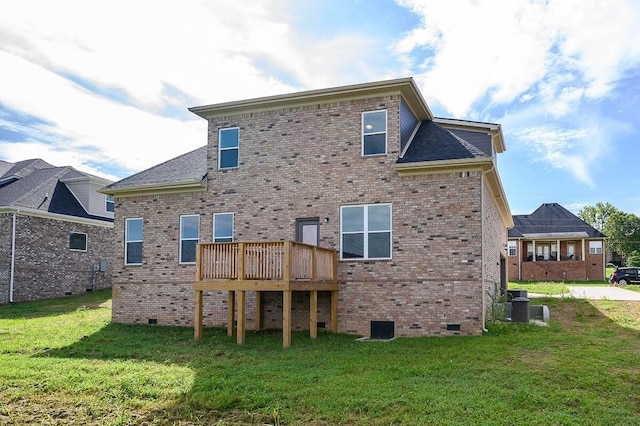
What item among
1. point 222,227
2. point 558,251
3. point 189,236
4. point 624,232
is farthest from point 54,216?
point 624,232

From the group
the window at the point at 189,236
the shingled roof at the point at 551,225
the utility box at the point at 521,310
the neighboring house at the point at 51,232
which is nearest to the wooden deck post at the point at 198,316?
the window at the point at 189,236

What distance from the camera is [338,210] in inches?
592

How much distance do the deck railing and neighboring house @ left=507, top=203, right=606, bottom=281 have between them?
89.1 ft

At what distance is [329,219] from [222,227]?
11.4 ft

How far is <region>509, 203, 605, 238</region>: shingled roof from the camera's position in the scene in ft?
127

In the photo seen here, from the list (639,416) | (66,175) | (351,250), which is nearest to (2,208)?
(66,175)

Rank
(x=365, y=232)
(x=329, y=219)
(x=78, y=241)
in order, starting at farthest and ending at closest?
(x=78, y=241), (x=329, y=219), (x=365, y=232)

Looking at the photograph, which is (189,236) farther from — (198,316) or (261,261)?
(261,261)

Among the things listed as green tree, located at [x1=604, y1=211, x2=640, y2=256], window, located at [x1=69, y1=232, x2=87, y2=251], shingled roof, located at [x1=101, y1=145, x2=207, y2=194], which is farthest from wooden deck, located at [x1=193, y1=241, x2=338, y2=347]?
green tree, located at [x1=604, y1=211, x2=640, y2=256]

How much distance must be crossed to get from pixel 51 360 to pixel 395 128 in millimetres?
9791

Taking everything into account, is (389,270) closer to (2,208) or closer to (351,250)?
(351,250)

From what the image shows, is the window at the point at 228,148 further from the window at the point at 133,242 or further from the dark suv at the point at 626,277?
the dark suv at the point at 626,277

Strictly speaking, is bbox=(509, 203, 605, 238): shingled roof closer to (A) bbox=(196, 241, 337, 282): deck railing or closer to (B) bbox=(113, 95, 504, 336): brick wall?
(B) bbox=(113, 95, 504, 336): brick wall

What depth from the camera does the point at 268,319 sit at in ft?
51.1
